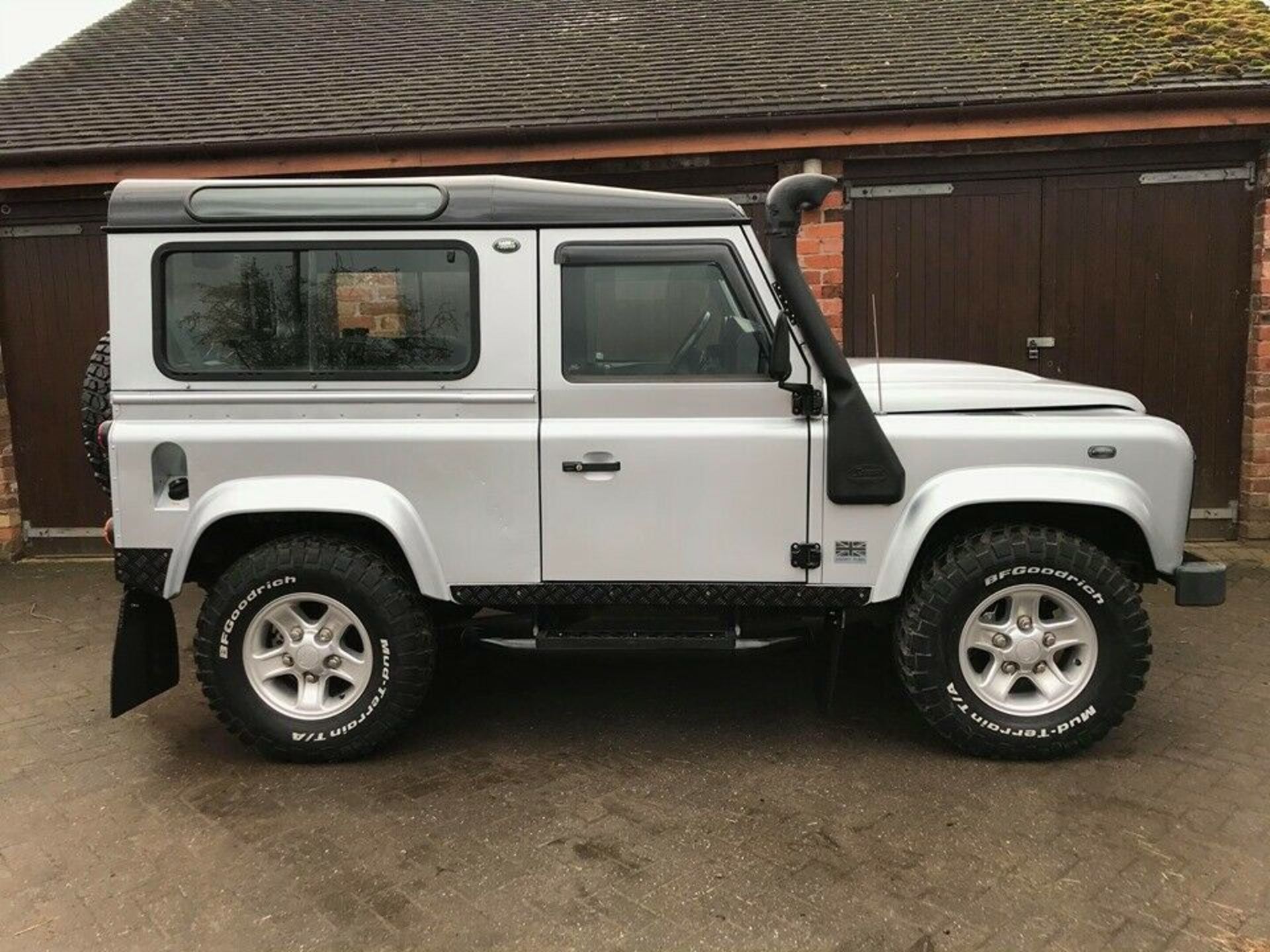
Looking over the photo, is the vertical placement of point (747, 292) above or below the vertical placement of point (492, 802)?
above

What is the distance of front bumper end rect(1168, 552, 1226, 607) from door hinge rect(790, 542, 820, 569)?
131cm

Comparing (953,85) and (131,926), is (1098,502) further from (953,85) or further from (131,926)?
(953,85)

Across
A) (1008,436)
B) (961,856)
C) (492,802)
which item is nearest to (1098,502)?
(1008,436)

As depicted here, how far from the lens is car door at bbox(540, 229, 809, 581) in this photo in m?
3.45

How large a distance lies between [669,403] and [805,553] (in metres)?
0.74

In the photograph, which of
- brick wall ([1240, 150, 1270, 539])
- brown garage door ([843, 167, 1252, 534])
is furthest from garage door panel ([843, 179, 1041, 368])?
brick wall ([1240, 150, 1270, 539])

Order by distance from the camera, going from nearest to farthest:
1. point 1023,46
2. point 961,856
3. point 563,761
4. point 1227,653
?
point 961,856 → point 563,761 → point 1227,653 → point 1023,46

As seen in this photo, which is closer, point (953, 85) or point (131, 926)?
point (131, 926)

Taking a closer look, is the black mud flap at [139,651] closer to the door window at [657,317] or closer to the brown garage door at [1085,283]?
the door window at [657,317]

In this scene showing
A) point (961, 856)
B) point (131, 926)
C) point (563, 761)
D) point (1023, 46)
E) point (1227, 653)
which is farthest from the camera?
point (1023, 46)

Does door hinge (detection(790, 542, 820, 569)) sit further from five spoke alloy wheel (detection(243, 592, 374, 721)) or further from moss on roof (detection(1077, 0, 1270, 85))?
moss on roof (detection(1077, 0, 1270, 85))

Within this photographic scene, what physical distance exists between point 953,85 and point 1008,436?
4176 mm


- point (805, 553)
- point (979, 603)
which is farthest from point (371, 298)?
point (979, 603)

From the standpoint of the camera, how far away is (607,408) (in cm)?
348
